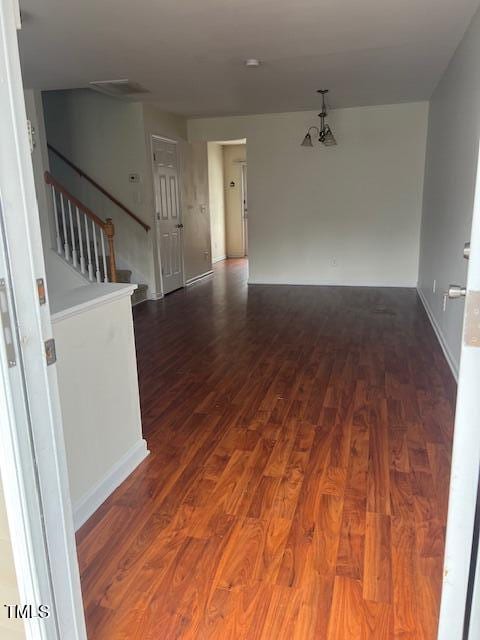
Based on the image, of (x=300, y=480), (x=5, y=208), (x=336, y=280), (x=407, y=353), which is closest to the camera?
(x=5, y=208)

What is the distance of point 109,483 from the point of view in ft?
6.97

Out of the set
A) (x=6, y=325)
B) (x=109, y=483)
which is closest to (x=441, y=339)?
(x=109, y=483)

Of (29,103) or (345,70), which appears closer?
(345,70)

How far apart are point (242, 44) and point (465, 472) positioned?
3.64m

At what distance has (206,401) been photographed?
3.08 metres

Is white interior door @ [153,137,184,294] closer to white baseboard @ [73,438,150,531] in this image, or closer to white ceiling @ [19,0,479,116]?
white ceiling @ [19,0,479,116]

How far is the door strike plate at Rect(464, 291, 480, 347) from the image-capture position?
3.01ft

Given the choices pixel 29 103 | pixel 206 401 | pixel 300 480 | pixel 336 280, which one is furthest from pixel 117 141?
pixel 300 480

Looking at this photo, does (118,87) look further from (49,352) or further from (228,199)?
(228,199)

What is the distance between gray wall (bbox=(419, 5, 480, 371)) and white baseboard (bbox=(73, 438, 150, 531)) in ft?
7.26

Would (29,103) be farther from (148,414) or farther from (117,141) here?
(148,414)

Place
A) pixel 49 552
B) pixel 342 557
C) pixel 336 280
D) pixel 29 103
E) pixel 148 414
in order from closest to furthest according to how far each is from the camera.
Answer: pixel 49 552 → pixel 342 557 → pixel 148 414 → pixel 29 103 → pixel 336 280

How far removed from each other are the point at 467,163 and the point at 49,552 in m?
3.33

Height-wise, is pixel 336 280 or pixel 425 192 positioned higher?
pixel 425 192
